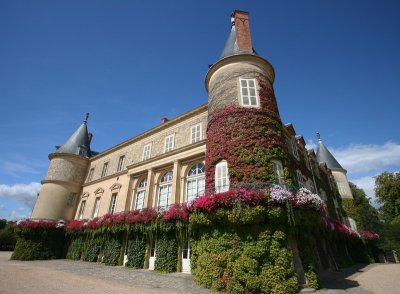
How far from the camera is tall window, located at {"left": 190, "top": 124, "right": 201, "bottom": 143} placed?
677 inches

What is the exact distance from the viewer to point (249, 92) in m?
13.9

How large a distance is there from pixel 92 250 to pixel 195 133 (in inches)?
516

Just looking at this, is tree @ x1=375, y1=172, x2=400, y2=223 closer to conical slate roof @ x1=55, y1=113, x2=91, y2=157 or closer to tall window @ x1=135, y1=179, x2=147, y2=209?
tall window @ x1=135, y1=179, x2=147, y2=209

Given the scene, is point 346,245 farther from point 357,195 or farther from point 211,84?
point 357,195

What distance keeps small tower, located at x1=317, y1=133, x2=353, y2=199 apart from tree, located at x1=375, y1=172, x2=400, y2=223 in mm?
8610

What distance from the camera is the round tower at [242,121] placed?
1145cm

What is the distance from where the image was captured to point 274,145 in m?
12.0

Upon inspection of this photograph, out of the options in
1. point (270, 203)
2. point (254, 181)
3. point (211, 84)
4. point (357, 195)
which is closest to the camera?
point (270, 203)

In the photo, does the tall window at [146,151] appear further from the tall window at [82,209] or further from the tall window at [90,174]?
the tall window at [82,209]

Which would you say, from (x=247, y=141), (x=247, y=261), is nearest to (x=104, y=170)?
(x=247, y=141)

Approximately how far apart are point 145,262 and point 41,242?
1297cm

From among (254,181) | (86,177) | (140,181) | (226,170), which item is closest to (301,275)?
(254,181)

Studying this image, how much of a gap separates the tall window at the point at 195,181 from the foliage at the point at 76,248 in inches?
484

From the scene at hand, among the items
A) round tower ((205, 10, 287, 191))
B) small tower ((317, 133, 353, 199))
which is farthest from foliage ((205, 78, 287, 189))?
small tower ((317, 133, 353, 199))
